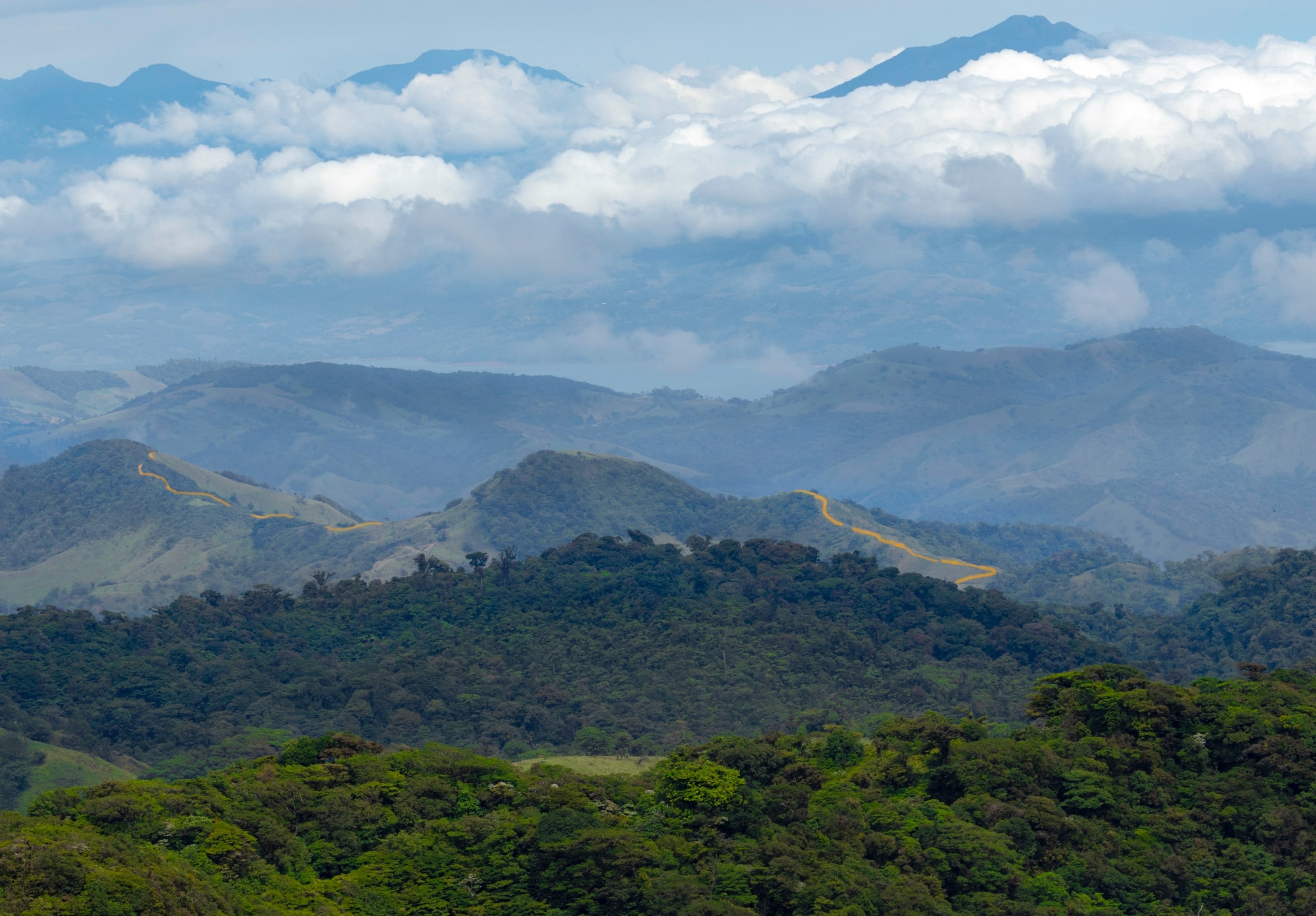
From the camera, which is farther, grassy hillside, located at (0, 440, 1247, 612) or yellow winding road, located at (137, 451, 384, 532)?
yellow winding road, located at (137, 451, 384, 532)

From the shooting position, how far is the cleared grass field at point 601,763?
A: 61.2m

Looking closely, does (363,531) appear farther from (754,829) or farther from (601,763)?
(754,829)

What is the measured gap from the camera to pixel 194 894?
32.5 m

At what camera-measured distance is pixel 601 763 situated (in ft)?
210

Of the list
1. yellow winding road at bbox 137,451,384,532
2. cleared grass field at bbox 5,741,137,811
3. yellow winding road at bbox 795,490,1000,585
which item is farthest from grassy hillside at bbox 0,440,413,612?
cleared grass field at bbox 5,741,137,811

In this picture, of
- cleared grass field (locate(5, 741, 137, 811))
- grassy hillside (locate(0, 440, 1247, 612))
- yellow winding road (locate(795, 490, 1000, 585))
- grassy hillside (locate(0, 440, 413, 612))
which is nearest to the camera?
cleared grass field (locate(5, 741, 137, 811))

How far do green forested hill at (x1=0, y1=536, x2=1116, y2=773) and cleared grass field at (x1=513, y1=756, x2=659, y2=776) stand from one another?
427cm

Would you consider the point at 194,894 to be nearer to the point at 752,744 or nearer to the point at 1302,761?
the point at 752,744

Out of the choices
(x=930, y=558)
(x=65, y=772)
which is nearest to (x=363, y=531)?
(x=930, y=558)

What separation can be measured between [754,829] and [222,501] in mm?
153137

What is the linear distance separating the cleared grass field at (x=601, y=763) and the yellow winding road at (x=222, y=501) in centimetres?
11827

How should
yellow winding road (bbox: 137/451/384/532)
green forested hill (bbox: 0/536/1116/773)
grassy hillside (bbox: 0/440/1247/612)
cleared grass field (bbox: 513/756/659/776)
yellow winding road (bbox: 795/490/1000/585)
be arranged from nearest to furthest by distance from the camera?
cleared grass field (bbox: 513/756/659/776)
green forested hill (bbox: 0/536/1116/773)
yellow winding road (bbox: 795/490/1000/585)
grassy hillside (bbox: 0/440/1247/612)
yellow winding road (bbox: 137/451/384/532)

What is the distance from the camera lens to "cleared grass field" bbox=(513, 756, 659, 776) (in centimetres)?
6116

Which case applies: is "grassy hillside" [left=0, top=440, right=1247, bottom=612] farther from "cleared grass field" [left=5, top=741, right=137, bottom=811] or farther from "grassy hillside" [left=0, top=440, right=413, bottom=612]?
"cleared grass field" [left=5, top=741, right=137, bottom=811]
